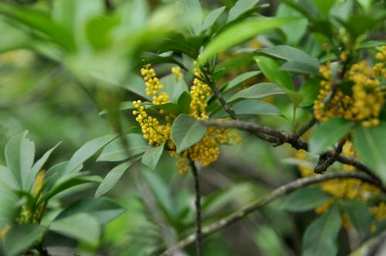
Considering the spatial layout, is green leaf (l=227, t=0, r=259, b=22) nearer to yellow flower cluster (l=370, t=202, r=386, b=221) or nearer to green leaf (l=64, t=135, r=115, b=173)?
green leaf (l=64, t=135, r=115, b=173)

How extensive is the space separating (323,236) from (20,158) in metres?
0.89

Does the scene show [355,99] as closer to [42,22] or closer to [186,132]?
[186,132]

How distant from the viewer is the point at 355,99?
1.30 m

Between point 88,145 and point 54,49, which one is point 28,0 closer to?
point 88,145

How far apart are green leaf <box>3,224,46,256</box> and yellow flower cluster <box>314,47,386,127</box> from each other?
1.99ft

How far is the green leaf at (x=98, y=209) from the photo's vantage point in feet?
4.92

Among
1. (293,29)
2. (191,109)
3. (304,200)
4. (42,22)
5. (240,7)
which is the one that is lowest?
(304,200)

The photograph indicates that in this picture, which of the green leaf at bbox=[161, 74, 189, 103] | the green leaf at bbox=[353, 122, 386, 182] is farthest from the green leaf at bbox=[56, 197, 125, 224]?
the green leaf at bbox=[353, 122, 386, 182]

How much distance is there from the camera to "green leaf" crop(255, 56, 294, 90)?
1425 millimetres

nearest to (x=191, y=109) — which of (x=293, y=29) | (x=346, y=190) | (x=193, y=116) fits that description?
(x=193, y=116)

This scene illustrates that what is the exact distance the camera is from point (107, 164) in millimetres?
3367

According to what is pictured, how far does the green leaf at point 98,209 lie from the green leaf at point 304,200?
78 centimetres

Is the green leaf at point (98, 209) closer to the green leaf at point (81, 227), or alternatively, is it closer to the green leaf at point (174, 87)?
the green leaf at point (81, 227)

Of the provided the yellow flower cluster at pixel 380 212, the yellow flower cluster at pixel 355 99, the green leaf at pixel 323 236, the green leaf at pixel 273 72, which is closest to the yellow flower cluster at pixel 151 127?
the green leaf at pixel 273 72
